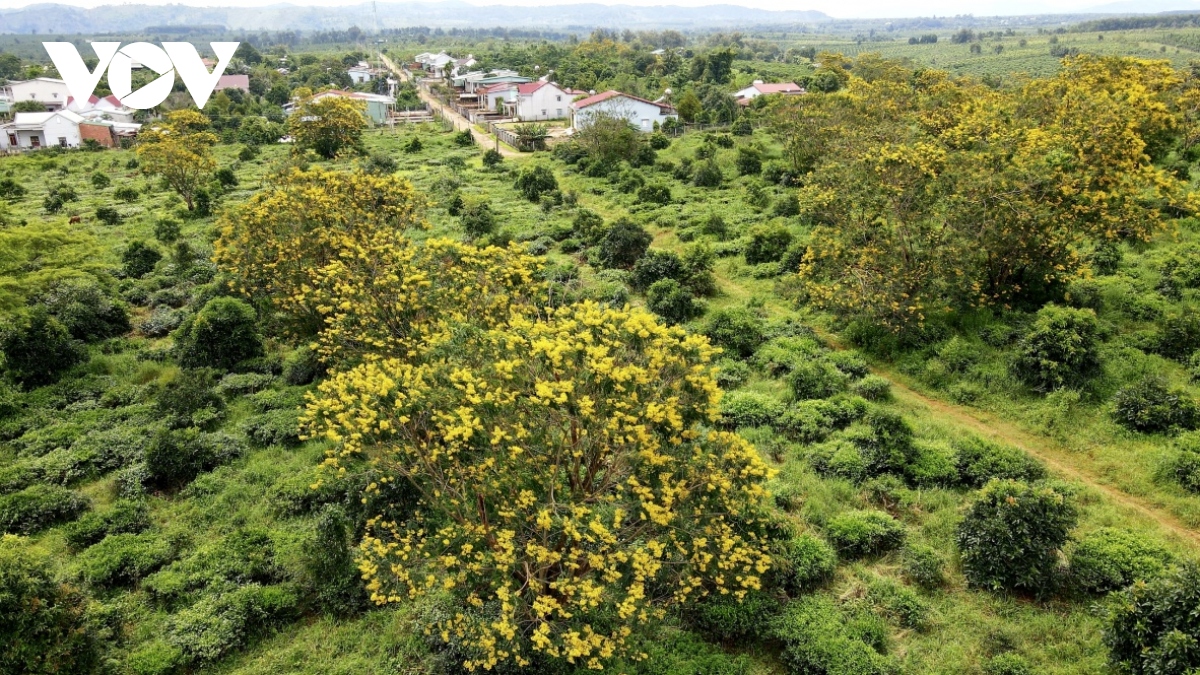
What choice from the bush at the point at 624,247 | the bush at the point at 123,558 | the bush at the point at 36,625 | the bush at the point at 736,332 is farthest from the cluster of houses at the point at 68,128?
the bush at the point at 36,625

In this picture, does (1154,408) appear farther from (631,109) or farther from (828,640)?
(631,109)

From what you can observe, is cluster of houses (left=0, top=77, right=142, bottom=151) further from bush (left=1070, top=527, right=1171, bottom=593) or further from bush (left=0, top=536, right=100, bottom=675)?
bush (left=1070, top=527, right=1171, bottom=593)

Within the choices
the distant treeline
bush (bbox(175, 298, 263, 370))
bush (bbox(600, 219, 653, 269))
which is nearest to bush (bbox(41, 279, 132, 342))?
bush (bbox(175, 298, 263, 370))

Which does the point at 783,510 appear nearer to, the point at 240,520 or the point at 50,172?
the point at 240,520

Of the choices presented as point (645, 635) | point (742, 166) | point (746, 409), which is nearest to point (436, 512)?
point (645, 635)

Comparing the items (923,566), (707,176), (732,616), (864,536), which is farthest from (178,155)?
(923,566)

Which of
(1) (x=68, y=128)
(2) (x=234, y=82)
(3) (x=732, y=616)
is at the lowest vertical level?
(3) (x=732, y=616)

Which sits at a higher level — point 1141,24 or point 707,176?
point 1141,24
